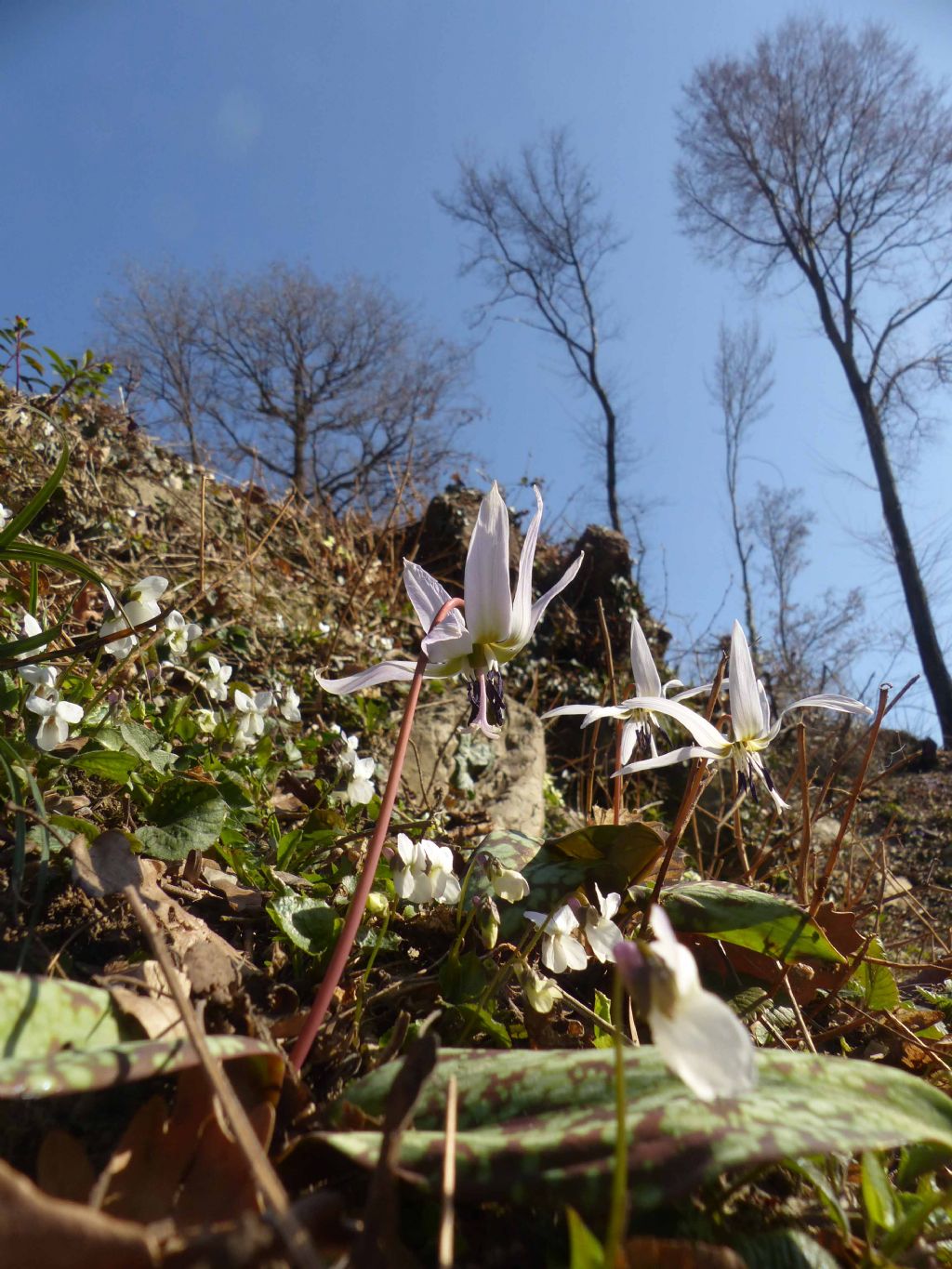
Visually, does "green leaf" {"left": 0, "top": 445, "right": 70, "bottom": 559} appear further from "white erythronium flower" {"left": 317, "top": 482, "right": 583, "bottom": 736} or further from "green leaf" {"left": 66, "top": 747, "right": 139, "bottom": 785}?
"white erythronium flower" {"left": 317, "top": 482, "right": 583, "bottom": 736}

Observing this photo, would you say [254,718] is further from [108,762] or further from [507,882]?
[507,882]

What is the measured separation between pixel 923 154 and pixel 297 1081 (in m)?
15.4

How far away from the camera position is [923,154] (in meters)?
11.8

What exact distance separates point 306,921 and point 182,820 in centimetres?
32

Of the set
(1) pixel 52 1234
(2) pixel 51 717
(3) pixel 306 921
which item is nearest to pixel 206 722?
(2) pixel 51 717

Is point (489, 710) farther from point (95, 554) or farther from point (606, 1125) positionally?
point (95, 554)

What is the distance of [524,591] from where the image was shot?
1.11 m

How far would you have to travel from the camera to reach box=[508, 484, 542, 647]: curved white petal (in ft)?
3.52

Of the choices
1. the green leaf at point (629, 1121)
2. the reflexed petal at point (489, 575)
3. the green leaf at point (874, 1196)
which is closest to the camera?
the green leaf at point (629, 1121)

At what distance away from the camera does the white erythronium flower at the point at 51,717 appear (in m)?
Result: 1.24

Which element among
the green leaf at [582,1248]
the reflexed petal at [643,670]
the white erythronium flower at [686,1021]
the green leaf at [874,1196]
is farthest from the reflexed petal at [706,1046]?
the reflexed petal at [643,670]

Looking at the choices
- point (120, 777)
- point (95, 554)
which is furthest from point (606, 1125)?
point (95, 554)

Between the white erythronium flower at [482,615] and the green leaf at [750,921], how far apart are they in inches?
16.4

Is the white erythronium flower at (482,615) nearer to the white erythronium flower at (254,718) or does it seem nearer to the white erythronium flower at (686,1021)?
the white erythronium flower at (686,1021)
